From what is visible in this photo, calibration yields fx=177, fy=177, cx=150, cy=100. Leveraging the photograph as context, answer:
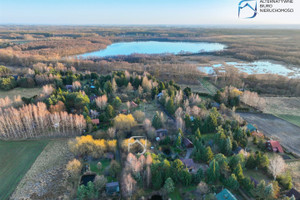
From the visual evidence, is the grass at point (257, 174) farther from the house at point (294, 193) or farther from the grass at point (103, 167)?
the grass at point (103, 167)

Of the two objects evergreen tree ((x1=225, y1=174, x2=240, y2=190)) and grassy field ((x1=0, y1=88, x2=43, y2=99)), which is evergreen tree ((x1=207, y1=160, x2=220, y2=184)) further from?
grassy field ((x1=0, y1=88, x2=43, y2=99))

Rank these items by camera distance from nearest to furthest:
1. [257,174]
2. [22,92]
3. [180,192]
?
[180,192] → [257,174] → [22,92]

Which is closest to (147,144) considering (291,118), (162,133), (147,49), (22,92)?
(162,133)

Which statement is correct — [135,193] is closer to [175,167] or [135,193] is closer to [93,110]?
[175,167]

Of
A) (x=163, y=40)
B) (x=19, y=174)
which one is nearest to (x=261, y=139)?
(x=19, y=174)

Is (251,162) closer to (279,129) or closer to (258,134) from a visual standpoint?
(258,134)

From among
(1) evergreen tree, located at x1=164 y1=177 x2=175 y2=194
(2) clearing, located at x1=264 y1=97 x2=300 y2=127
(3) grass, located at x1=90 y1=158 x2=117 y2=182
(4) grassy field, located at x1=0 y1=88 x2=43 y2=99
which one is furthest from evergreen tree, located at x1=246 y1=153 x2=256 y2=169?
(4) grassy field, located at x1=0 y1=88 x2=43 y2=99
